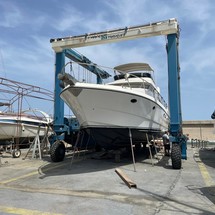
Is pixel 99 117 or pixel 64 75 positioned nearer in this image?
pixel 64 75

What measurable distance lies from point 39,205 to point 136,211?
171cm

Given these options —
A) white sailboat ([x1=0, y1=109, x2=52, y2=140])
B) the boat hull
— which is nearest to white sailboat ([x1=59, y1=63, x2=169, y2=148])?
the boat hull

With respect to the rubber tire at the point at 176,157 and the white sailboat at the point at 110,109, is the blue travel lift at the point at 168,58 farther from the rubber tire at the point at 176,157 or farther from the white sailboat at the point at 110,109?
the white sailboat at the point at 110,109

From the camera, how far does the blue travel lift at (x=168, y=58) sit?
33.5ft

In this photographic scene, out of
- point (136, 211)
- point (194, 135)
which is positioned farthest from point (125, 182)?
point (194, 135)

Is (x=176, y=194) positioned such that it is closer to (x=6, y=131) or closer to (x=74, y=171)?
(x=74, y=171)

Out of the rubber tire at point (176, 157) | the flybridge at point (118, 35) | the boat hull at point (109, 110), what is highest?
the flybridge at point (118, 35)

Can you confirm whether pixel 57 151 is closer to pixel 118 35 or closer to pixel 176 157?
pixel 176 157

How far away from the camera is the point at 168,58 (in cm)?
1066

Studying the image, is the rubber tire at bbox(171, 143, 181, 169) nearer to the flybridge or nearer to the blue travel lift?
the blue travel lift

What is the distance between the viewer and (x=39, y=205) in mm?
4754

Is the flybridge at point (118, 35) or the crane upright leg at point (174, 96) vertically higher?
the flybridge at point (118, 35)

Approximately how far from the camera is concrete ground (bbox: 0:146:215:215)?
453cm

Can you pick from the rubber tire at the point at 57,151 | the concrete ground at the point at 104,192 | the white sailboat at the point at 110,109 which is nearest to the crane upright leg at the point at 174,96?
the white sailboat at the point at 110,109
